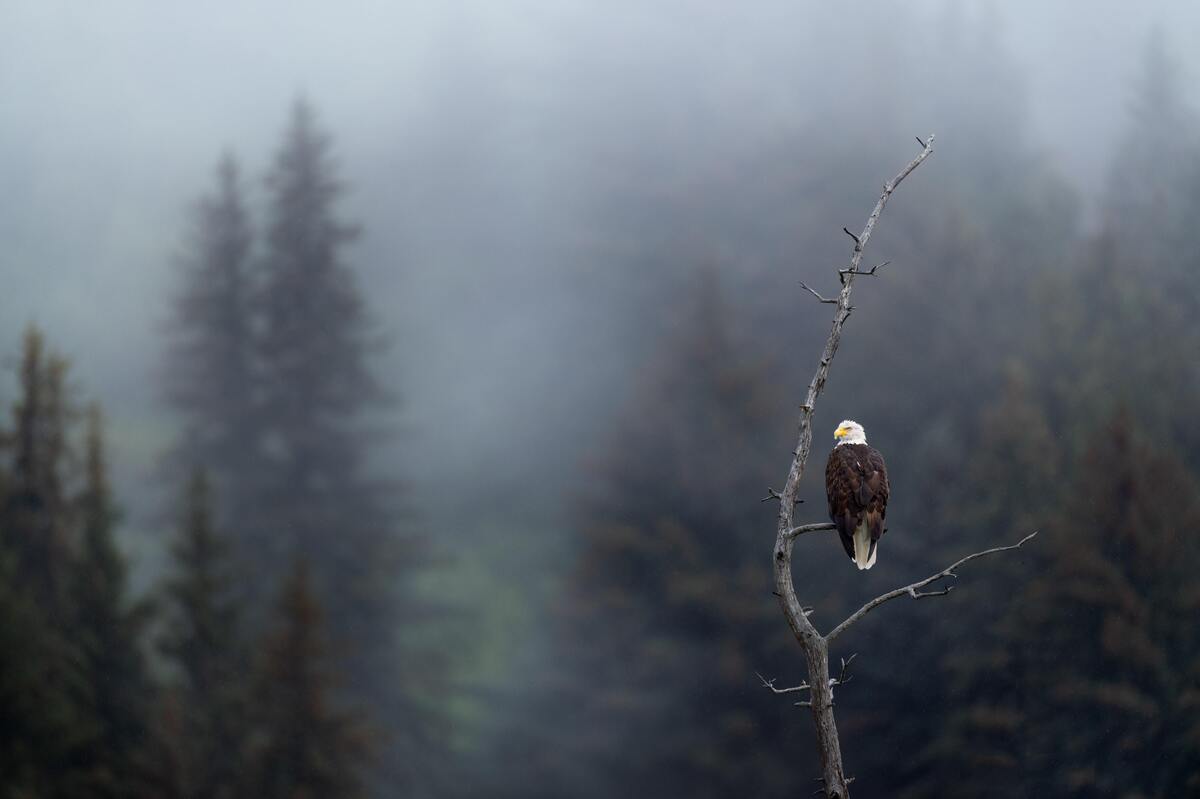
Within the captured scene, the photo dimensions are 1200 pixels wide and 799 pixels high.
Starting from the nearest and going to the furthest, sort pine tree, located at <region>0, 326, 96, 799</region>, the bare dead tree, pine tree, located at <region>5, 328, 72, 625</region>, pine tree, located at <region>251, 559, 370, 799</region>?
1. the bare dead tree
2. pine tree, located at <region>251, 559, 370, 799</region>
3. pine tree, located at <region>0, 326, 96, 799</region>
4. pine tree, located at <region>5, 328, 72, 625</region>

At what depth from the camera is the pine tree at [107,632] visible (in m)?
22.9

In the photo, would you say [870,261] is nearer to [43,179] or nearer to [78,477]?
[78,477]

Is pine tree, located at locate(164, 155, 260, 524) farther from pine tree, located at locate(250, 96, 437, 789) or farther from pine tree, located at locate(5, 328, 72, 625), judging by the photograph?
pine tree, located at locate(5, 328, 72, 625)

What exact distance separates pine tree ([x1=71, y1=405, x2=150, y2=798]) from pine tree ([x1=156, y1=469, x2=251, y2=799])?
813mm

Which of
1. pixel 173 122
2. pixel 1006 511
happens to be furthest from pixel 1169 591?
pixel 173 122

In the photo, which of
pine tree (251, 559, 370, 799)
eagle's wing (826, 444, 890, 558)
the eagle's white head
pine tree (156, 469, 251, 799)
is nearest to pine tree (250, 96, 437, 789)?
pine tree (156, 469, 251, 799)

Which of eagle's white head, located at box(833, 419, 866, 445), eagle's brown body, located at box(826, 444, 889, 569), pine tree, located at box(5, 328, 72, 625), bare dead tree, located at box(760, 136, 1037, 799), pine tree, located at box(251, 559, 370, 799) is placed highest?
pine tree, located at box(5, 328, 72, 625)

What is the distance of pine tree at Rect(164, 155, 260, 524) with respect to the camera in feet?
108

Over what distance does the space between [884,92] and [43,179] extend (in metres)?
48.3

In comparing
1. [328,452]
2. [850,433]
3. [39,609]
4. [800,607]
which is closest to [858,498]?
[850,433]

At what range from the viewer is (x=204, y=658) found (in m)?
22.8

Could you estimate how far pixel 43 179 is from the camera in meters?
67.2

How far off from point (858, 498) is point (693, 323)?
19391 mm

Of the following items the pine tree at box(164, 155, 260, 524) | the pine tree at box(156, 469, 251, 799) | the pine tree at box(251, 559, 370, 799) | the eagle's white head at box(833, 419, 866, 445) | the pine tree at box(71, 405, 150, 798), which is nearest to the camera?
the eagle's white head at box(833, 419, 866, 445)
